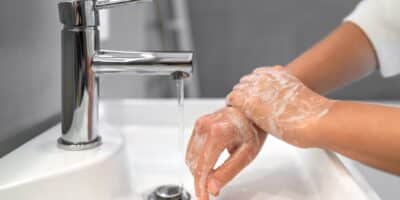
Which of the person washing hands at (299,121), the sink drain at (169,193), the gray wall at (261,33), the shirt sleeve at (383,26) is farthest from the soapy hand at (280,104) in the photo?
the gray wall at (261,33)

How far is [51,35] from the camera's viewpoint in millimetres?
583

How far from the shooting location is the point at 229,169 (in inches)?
19.7

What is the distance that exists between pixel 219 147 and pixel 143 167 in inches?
5.8

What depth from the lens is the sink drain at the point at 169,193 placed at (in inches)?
19.9

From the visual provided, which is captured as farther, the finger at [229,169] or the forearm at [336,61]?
the forearm at [336,61]

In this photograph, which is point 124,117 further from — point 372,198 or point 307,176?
point 372,198

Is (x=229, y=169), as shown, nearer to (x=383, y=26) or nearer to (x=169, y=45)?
(x=383, y=26)

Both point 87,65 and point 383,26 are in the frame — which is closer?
point 87,65

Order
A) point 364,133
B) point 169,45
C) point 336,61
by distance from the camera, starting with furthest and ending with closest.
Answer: point 169,45 < point 336,61 < point 364,133

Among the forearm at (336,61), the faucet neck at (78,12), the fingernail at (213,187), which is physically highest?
the faucet neck at (78,12)

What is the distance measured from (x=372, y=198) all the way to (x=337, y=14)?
3.36ft

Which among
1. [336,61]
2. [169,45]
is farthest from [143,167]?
[169,45]

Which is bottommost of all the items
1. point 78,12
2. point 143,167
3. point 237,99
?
point 143,167

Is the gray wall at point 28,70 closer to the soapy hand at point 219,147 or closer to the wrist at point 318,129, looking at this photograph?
the soapy hand at point 219,147
